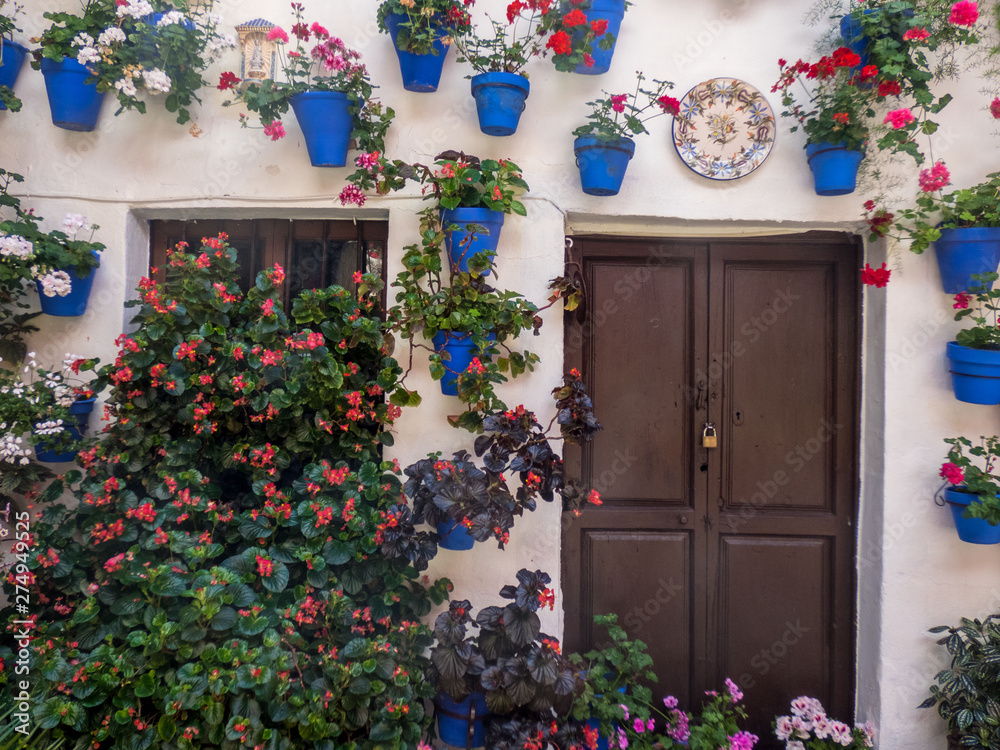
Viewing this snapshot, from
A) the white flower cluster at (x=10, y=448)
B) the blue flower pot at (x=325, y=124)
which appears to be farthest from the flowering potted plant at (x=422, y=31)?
the white flower cluster at (x=10, y=448)

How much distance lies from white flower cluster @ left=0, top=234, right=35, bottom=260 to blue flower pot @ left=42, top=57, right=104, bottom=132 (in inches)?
22.0

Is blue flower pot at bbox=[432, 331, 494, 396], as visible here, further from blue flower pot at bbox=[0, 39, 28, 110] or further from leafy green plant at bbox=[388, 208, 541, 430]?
blue flower pot at bbox=[0, 39, 28, 110]

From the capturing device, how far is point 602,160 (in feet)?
7.59

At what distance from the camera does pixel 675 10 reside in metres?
2.50

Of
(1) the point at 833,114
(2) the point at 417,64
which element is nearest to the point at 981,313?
(1) the point at 833,114

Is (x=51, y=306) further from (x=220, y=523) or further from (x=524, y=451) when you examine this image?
(x=524, y=451)

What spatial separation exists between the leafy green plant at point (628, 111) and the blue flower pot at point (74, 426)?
2.26 meters

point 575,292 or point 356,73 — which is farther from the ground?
point 356,73

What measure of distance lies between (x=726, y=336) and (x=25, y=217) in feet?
9.67

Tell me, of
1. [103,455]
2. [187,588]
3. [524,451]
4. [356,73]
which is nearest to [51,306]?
[103,455]

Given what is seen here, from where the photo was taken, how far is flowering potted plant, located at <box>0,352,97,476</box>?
223 cm

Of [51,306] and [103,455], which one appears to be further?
[51,306]

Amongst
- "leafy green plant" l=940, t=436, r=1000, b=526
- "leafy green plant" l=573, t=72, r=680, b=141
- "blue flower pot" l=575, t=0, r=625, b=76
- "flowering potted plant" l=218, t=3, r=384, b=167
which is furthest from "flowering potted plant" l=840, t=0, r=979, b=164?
"flowering potted plant" l=218, t=3, r=384, b=167

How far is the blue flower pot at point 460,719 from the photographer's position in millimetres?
2131
